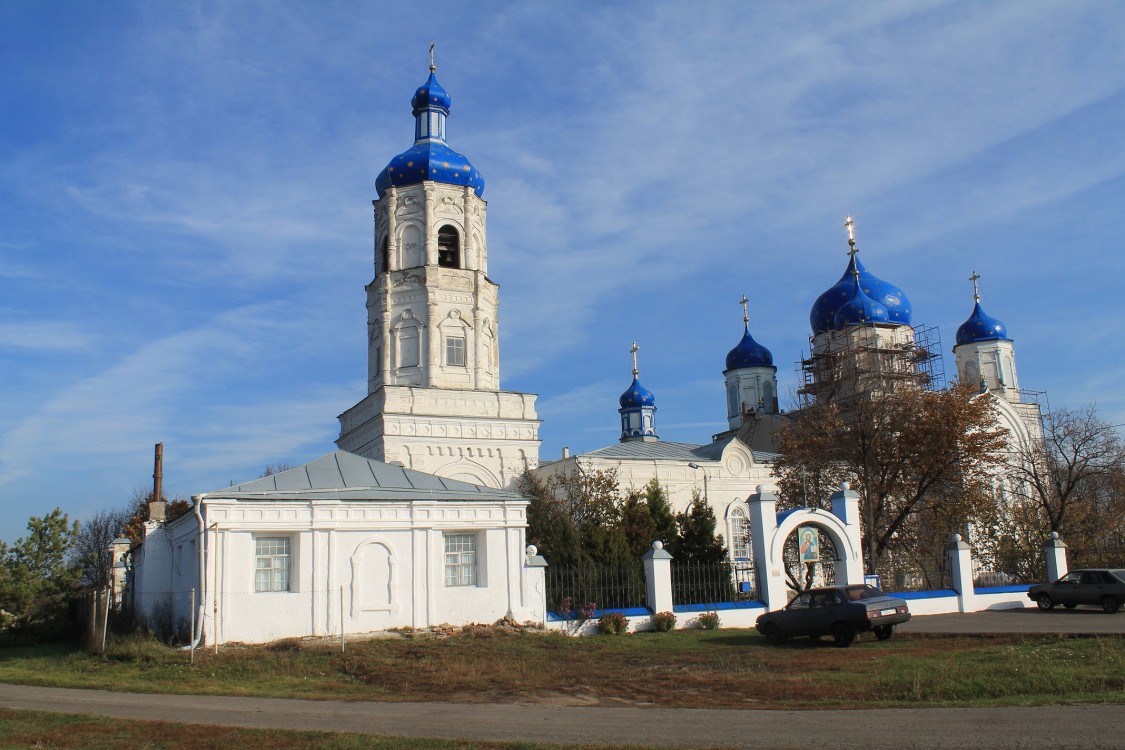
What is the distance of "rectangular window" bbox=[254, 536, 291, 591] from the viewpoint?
59.5 feet

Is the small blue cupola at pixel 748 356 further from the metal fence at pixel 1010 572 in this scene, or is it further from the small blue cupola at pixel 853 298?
the metal fence at pixel 1010 572

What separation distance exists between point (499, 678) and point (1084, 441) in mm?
24651

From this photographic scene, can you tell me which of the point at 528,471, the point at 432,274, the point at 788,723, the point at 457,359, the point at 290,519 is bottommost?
the point at 788,723

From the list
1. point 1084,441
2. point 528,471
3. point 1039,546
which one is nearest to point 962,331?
point 1084,441

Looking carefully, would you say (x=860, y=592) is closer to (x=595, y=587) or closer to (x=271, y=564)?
(x=595, y=587)

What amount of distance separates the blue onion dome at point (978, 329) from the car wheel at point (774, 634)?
1443 inches

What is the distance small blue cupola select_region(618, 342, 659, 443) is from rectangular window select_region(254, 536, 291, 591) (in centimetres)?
3327

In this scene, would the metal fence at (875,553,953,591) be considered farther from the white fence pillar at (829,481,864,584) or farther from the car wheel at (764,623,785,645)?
the car wheel at (764,623,785,645)

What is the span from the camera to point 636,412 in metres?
51.2

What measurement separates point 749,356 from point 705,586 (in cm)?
3053

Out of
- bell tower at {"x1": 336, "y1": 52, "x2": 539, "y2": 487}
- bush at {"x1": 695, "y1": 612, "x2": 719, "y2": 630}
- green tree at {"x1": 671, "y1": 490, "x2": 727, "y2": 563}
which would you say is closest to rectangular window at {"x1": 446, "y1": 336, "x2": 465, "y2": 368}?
bell tower at {"x1": 336, "y1": 52, "x2": 539, "y2": 487}

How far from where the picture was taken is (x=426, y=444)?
98.8 feet

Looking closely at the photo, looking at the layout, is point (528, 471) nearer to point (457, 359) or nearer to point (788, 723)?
point (457, 359)

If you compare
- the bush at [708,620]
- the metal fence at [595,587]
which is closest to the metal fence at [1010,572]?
the bush at [708,620]
